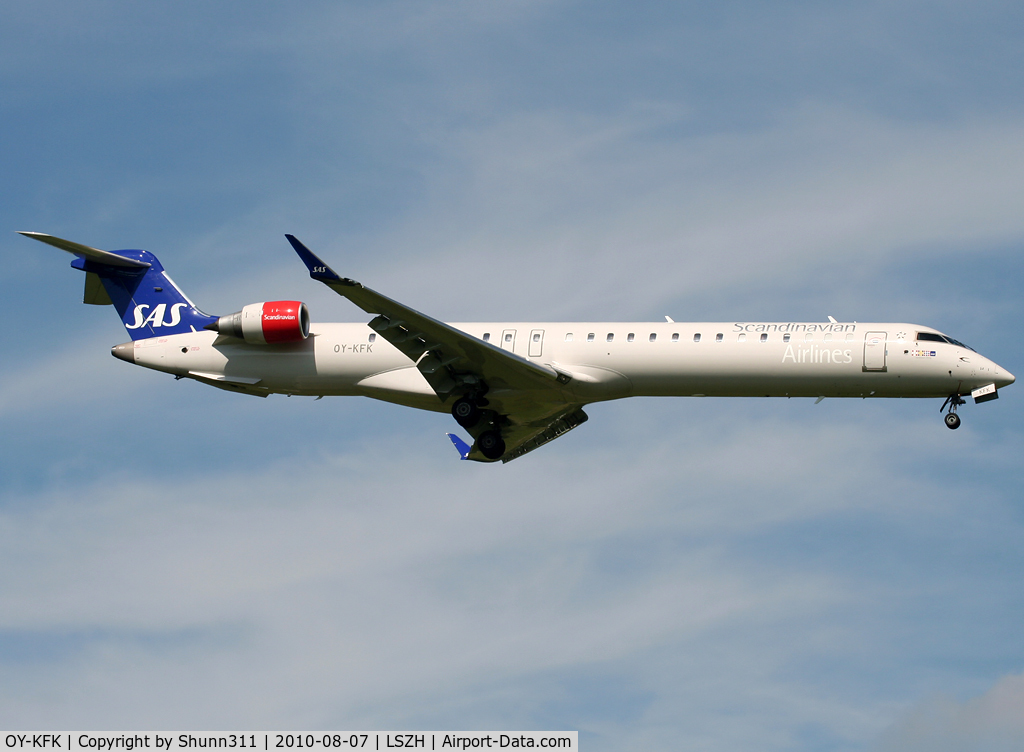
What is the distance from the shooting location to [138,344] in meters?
28.7

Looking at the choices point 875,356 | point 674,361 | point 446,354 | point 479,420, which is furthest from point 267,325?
point 875,356

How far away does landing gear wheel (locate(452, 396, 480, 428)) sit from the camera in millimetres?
26922

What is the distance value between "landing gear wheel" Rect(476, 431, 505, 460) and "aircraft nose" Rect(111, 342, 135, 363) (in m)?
8.68

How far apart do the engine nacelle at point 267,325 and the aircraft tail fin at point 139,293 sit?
5.94 feet

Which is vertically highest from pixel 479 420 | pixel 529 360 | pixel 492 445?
pixel 529 360

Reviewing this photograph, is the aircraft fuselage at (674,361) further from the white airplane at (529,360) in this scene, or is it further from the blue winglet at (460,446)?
the blue winglet at (460,446)

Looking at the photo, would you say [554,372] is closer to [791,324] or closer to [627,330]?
[627,330]

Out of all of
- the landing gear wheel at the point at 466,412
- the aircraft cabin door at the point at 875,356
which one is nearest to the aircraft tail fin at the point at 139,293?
the landing gear wheel at the point at 466,412

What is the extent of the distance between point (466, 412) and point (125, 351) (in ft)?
28.3

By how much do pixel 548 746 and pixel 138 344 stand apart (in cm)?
1481

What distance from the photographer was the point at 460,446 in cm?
3083

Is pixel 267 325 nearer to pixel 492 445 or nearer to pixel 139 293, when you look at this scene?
pixel 139 293

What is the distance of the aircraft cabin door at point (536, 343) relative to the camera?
2683 centimetres

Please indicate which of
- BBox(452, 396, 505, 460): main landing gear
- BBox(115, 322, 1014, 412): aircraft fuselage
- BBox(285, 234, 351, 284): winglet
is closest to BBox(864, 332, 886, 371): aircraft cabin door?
BBox(115, 322, 1014, 412): aircraft fuselage
